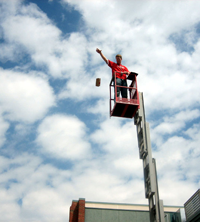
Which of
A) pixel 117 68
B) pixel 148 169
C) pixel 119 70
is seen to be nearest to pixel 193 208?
pixel 148 169

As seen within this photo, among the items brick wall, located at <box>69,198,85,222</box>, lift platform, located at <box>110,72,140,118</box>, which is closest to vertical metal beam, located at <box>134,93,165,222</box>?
lift platform, located at <box>110,72,140,118</box>

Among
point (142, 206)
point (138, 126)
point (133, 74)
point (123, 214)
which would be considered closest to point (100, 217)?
point (123, 214)

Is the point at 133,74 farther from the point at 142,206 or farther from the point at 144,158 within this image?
the point at 142,206

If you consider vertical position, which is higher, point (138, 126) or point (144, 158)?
point (138, 126)

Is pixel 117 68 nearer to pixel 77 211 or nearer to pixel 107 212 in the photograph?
pixel 107 212

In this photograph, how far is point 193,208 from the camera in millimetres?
10859

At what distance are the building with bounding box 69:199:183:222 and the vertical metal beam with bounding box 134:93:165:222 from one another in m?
9.34

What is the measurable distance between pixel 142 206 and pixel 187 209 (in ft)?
27.0

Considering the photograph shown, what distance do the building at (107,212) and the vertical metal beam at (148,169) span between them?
9344 mm

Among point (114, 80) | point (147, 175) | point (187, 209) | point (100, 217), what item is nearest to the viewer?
point (147, 175)

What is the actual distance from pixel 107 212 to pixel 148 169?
9839 mm

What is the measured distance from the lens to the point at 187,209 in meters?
11.4

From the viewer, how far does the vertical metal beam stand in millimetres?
9664

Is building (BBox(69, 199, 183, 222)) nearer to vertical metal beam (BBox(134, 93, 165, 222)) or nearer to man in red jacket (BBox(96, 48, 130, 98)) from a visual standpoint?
vertical metal beam (BBox(134, 93, 165, 222))
